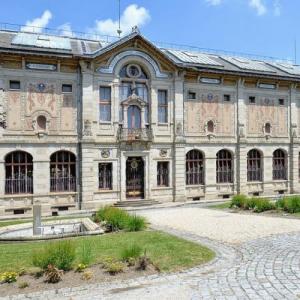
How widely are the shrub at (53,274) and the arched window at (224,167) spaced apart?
76.8 ft

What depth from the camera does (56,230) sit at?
16.9m

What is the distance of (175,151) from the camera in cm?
2864

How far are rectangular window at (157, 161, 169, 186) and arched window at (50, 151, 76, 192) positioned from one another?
252 inches

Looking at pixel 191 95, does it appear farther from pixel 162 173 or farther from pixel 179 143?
pixel 162 173

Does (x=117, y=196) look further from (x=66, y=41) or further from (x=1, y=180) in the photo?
(x=66, y=41)

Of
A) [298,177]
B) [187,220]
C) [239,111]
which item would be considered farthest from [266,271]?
[298,177]

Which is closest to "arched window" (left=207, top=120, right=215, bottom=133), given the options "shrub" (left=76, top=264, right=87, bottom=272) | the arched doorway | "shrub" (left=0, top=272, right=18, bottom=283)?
the arched doorway

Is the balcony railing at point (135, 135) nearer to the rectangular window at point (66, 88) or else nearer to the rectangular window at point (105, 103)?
the rectangular window at point (105, 103)

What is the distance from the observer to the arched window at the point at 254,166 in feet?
106

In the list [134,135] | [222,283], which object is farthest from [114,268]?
[134,135]

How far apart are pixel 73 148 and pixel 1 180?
502cm

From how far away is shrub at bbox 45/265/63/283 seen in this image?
28.6 feet

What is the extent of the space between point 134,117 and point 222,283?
66.3 ft

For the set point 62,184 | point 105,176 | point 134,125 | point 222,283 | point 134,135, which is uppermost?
point 134,125
